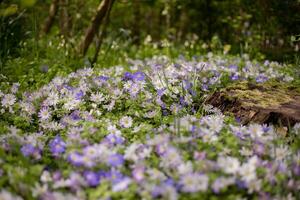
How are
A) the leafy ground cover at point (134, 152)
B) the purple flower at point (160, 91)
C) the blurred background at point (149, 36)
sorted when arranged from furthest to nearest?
the blurred background at point (149, 36) < the purple flower at point (160, 91) < the leafy ground cover at point (134, 152)

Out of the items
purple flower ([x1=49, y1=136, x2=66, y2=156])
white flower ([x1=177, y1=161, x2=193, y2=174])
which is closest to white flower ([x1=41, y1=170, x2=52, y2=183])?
purple flower ([x1=49, y1=136, x2=66, y2=156])

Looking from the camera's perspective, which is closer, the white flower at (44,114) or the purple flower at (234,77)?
the white flower at (44,114)

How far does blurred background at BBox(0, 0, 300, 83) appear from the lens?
16.6 ft

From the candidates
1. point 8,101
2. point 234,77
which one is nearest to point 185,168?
point 8,101

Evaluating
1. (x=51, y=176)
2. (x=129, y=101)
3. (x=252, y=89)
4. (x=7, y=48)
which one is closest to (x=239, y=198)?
(x=51, y=176)

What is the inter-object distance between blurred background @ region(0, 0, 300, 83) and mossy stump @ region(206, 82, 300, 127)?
27.2 inches

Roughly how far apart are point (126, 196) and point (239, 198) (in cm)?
49

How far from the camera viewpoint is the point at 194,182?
2.06 m

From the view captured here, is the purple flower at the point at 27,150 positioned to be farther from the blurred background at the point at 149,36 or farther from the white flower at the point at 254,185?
the blurred background at the point at 149,36

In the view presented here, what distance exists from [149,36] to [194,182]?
19.6 ft

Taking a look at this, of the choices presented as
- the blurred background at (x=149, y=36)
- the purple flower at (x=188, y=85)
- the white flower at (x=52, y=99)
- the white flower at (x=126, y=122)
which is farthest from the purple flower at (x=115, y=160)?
the blurred background at (x=149, y=36)

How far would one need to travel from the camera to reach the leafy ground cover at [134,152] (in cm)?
212

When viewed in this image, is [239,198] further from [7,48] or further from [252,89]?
[7,48]

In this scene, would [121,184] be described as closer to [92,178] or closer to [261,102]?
[92,178]
